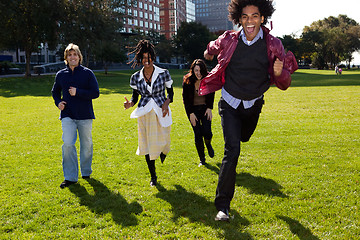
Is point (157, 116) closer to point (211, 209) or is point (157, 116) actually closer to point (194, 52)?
point (211, 209)

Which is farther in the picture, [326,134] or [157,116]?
[326,134]

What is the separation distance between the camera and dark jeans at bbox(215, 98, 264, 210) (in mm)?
4289

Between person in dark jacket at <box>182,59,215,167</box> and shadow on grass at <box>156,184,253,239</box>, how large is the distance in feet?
5.00

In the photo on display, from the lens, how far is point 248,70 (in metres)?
4.19

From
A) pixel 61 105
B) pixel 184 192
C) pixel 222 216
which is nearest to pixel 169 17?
pixel 61 105

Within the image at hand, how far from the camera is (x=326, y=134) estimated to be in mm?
9602

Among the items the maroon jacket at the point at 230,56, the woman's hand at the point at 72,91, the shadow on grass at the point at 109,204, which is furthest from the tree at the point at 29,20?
the maroon jacket at the point at 230,56

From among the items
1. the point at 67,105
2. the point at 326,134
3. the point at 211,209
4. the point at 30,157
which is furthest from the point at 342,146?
the point at 30,157

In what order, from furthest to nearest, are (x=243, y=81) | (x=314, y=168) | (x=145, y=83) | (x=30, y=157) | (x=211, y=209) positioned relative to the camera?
(x=30, y=157), (x=314, y=168), (x=145, y=83), (x=211, y=209), (x=243, y=81)

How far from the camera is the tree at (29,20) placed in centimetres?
3294

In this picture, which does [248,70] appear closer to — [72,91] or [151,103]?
[151,103]

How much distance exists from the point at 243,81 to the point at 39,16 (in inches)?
1319

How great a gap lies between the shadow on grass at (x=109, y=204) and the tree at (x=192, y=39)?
75595 mm

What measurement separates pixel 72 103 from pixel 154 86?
4.56ft
